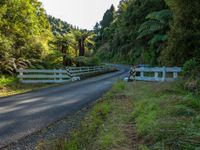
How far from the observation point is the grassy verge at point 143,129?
4.21m

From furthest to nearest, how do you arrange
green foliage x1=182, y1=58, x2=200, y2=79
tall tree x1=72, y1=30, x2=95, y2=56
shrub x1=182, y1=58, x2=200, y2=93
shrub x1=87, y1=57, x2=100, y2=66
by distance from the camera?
tall tree x1=72, y1=30, x2=95, y2=56
shrub x1=87, y1=57, x2=100, y2=66
green foliage x1=182, y1=58, x2=200, y2=79
shrub x1=182, y1=58, x2=200, y2=93

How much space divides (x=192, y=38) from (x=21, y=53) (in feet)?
39.2

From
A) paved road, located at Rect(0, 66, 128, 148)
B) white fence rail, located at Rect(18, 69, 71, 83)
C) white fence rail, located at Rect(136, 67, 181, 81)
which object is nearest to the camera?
paved road, located at Rect(0, 66, 128, 148)

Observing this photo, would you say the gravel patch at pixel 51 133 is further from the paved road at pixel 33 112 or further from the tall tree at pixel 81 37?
the tall tree at pixel 81 37

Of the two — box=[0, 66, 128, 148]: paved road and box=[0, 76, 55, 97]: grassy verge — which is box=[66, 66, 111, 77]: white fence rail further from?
box=[0, 66, 128, 148]: paved road

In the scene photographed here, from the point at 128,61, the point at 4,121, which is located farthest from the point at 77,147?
the point at 128,61

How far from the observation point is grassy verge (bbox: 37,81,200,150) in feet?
13.8

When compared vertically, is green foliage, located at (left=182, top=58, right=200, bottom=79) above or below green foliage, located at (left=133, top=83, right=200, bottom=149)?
above

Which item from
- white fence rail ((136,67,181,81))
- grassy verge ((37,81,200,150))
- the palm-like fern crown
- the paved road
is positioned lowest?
the paved road

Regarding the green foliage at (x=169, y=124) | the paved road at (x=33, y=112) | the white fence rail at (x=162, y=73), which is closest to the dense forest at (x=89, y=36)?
the white fence rail at (x=162, y=73)

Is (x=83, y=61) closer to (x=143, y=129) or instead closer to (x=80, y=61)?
(x=80, y=61)

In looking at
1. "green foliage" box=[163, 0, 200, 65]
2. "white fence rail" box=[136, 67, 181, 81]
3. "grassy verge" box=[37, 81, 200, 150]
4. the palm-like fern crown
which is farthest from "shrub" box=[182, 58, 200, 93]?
the palm-like fern crown

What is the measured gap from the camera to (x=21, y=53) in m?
18.9

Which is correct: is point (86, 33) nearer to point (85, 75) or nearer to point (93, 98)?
point (85, 75)
